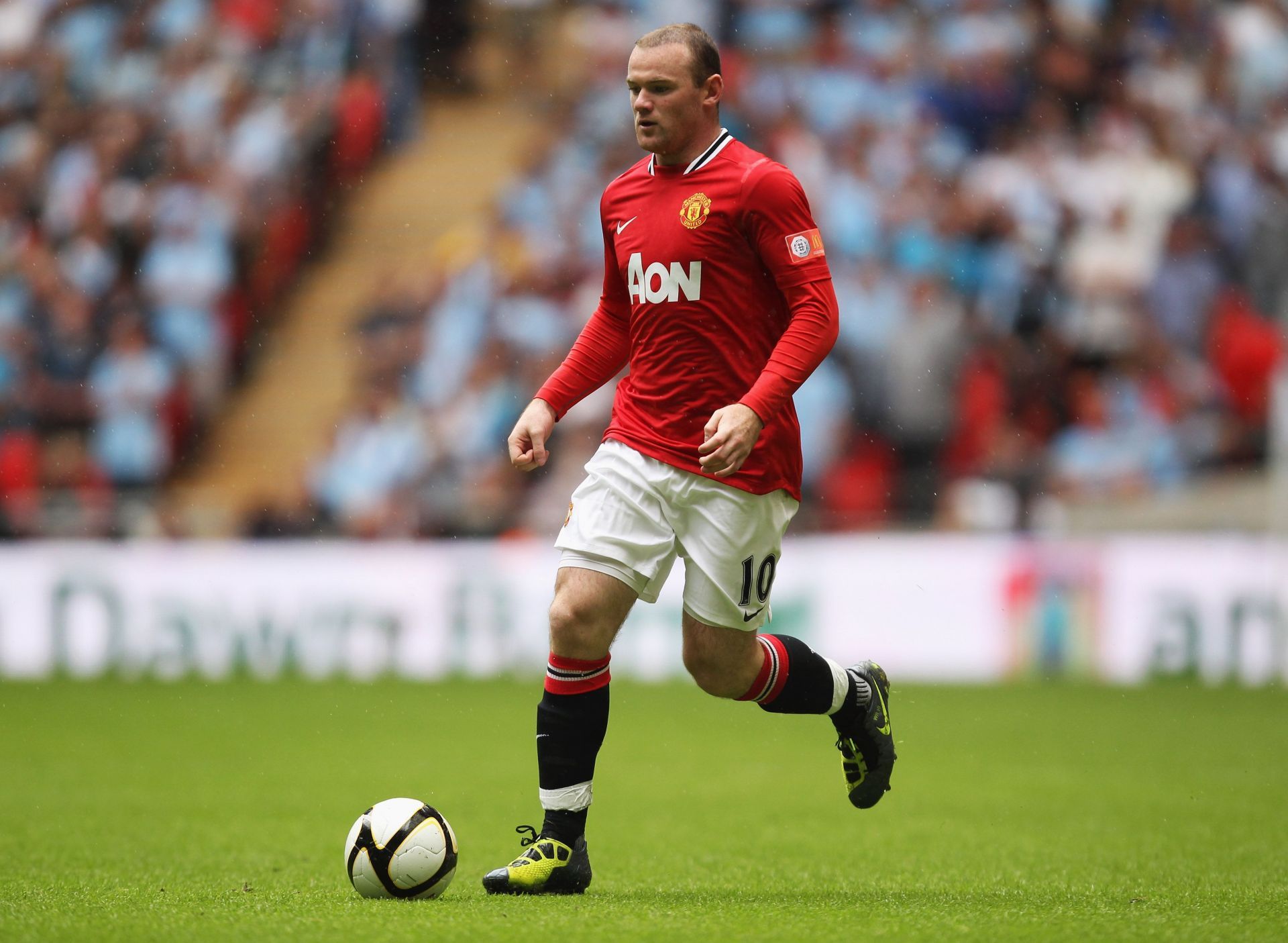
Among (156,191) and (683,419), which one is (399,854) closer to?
(683,419)

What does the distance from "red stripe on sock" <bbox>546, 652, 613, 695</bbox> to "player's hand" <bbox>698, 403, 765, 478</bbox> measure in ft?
2.30

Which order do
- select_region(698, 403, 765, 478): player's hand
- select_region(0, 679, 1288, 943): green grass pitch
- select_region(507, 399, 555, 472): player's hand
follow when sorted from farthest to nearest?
select_region(507, 399, 555, 472): player's hand < select_region(698, 403, 765, 478): player's hand < select_region(0, 679, 1288, 943): green grass pitch

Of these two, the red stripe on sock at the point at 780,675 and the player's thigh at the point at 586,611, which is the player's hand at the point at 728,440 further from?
the red stripe on sock at the point at 780,675

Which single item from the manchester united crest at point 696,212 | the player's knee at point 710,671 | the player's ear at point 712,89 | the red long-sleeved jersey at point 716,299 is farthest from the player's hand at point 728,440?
the player's ear at point 712,89

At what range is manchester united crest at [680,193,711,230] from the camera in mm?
4789

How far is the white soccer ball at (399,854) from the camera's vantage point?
454cm

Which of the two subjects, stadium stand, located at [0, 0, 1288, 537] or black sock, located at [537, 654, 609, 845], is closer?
black sock, located at [537, 654, 609, 845]

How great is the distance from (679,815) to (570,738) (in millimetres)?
2085

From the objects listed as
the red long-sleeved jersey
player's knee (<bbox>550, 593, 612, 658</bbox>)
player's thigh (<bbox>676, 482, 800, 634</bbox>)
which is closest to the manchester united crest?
the red long-sleeved jersey

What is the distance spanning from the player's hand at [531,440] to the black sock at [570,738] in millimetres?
595

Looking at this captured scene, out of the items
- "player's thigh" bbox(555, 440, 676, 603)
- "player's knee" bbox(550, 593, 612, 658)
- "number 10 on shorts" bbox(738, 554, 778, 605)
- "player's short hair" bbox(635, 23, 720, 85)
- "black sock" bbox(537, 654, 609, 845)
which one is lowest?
"black sock" bbox(537, 654, 609, 845)

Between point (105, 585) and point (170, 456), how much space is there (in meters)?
2.94

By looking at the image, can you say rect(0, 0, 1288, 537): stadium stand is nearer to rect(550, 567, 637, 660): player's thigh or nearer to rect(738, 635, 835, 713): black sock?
rect(738, 635, 835, 713): black sock

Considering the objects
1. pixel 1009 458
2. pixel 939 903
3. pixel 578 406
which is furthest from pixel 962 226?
pixel 939 903
